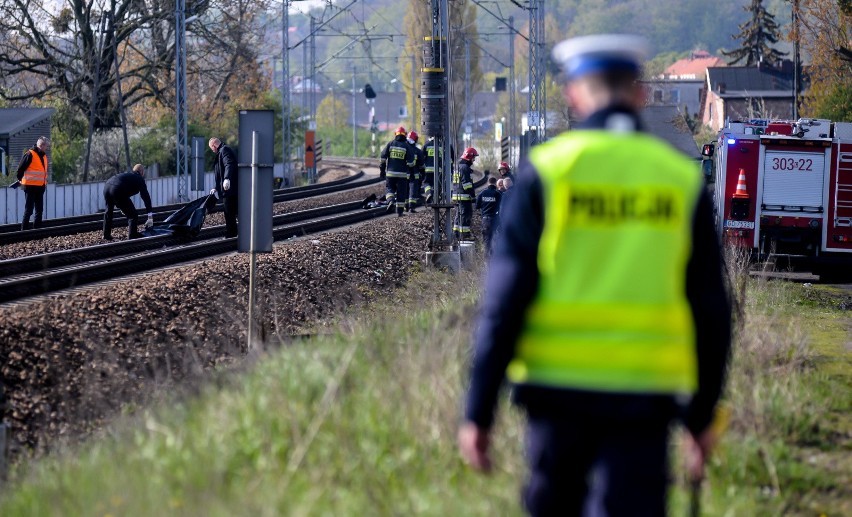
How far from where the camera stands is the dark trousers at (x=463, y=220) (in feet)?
75.4

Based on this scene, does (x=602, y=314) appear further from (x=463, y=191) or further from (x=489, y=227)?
(x=463, y=191)

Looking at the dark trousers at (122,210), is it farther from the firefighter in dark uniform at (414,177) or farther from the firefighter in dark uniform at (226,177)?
the firefighter in dark uniform at (414,177)

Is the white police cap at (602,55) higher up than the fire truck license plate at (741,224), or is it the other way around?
Result: the white police cap at (602,55)

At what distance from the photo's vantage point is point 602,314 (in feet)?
11.8

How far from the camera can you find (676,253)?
367cm

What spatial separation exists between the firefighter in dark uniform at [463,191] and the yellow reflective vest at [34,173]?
8.05 m

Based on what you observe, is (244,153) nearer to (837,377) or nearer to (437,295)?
(437,295)

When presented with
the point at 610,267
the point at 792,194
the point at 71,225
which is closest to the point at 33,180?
the point at 71,225

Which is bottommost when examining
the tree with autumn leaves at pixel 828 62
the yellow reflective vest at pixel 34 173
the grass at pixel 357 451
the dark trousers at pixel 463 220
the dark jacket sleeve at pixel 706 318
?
the dark trousers at pixel 463 220

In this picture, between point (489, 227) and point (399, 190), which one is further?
point (399, 190)

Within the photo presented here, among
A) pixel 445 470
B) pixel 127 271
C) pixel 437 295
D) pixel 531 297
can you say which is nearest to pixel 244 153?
pixel 437 295

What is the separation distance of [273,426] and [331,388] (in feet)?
1.06

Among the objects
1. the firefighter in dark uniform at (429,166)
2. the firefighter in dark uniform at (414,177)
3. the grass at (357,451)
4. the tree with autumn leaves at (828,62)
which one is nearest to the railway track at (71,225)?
the firefighter in dark uniform at (414,177)

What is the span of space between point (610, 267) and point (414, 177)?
26487 mm
